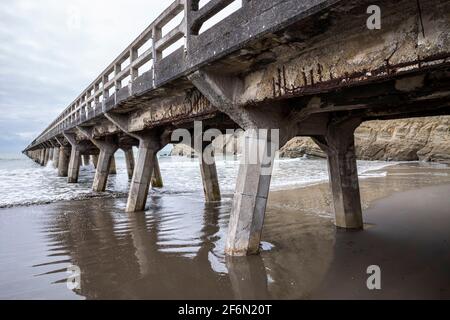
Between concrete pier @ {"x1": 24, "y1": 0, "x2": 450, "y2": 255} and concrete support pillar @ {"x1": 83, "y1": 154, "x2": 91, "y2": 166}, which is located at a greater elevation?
concrete pier @ {"x1": 24, "y1": 0, "x2": 450, "y2": 255}

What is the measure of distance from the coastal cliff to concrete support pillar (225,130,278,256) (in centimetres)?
2588

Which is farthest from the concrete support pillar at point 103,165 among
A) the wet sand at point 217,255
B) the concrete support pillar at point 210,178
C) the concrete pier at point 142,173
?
the concrete support pillar at point 210,178

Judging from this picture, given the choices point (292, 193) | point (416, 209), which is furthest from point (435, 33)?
point (292, 193)

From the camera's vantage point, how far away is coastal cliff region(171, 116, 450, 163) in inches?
1005

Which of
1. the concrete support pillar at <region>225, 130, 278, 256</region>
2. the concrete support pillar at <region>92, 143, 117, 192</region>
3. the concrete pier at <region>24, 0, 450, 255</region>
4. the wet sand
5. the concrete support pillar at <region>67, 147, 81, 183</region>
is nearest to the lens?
the concrete pier at <region>24, 0, 450, 255</region>

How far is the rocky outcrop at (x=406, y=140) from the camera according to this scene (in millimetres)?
25516

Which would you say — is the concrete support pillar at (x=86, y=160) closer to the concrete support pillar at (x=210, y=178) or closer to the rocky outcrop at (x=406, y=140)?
the rocky outcrop at (x=406, y=140)

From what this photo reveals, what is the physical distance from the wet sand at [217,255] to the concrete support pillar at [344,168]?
387 mm

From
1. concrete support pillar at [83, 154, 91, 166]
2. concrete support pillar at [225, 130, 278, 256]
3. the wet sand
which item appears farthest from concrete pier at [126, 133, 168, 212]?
concrete support pillar at [83, 154, 91, 166]

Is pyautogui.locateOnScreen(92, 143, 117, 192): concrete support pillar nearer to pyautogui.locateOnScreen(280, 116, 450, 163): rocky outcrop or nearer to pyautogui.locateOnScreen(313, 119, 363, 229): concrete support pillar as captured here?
pyautogui.locateOnScreen(313, 119, 363, 229): concrete support pillar

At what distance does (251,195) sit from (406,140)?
92.9 feet

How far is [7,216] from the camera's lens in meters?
8.59

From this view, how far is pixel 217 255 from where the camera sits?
481 cm
